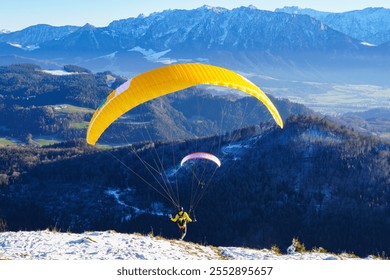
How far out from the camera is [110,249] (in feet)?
90.9

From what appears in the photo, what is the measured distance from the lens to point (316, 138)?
145 meters

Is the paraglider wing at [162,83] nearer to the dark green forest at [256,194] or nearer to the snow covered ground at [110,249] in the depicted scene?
the snow covered ground at [110,249]

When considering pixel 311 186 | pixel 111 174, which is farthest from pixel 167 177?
pixel 311 186

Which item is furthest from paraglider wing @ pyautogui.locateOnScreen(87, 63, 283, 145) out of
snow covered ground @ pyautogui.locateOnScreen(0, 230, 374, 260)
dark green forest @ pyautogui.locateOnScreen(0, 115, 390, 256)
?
dark green forest @ pyautogui.locateOnScreen(0, 115, 390, 256)

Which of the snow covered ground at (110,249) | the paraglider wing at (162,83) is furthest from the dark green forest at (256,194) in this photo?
the paraglider wing at (162,83)

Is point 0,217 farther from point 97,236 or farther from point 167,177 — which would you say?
point 97,236

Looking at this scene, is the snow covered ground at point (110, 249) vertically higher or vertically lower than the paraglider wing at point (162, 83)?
lower

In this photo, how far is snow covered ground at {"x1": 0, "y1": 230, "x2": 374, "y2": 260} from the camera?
86.5ft

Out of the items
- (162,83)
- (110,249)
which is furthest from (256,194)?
(110,249)

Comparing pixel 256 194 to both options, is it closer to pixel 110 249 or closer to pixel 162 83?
pixel 162 83

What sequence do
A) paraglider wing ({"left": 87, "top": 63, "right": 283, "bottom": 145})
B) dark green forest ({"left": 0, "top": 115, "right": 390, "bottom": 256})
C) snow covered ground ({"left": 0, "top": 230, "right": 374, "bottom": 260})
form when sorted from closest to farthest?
snow covered ground ({"left": 0, "top": 230, "right": 374, "bottom": 260}) < paraglider wing ({"left": 87, "top": 63, "right": 283, "bottom": 145}) < dark green forest ({"left": 0, "top": 115, "right": 390, "bottom": 256})

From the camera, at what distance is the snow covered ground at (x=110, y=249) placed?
86.5 feet

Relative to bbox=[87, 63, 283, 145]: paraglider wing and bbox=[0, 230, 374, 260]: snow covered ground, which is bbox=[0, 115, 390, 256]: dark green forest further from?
bbox=[87, 63, 283, 145]: paraglider wing

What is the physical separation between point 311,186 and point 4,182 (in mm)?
108775
